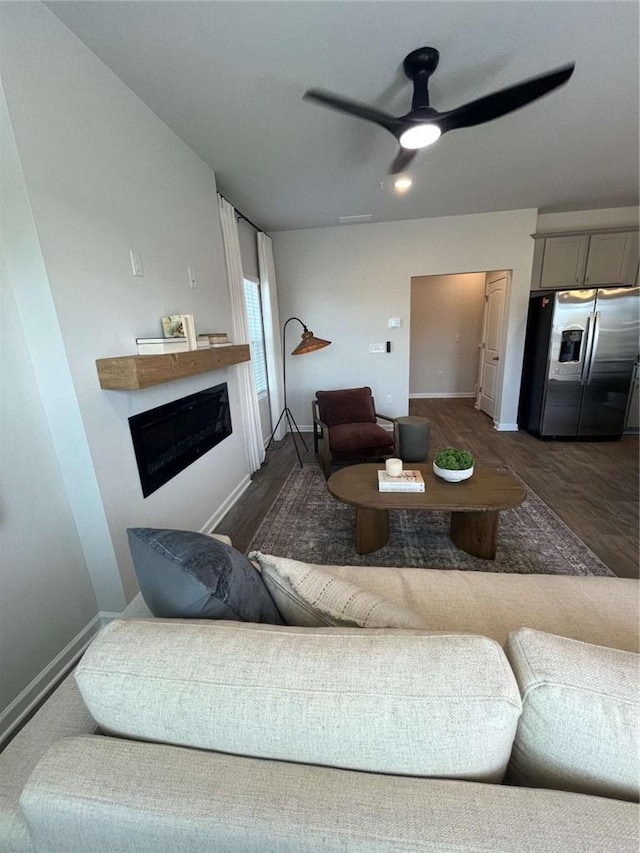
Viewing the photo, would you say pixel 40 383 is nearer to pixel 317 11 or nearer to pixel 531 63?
pixel 317 11

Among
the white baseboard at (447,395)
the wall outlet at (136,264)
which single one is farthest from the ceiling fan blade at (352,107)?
the white baseboard at (447,395)

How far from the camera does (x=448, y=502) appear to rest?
1.96m

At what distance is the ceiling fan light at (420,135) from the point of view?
5.46 feet

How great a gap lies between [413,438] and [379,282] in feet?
9.12

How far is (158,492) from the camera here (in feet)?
6.64

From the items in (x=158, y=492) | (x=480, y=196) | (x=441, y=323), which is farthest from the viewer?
(x=441, y=323)

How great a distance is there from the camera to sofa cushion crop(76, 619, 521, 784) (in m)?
0.54

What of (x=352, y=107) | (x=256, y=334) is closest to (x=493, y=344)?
(x=256, y=334)

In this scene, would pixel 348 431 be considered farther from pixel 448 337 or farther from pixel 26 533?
pixel 448 337

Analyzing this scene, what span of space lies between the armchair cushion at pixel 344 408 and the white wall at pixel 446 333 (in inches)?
130

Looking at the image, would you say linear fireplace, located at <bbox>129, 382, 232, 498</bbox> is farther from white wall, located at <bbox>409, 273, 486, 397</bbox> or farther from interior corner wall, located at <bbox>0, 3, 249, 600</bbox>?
white wall, located at <bbox>409, 273, 486, 397</bbox>

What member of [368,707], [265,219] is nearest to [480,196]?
[265,219]

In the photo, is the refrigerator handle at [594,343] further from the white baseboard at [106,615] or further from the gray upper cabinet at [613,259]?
the white baseboard at [106,615]

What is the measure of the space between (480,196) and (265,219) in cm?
239
